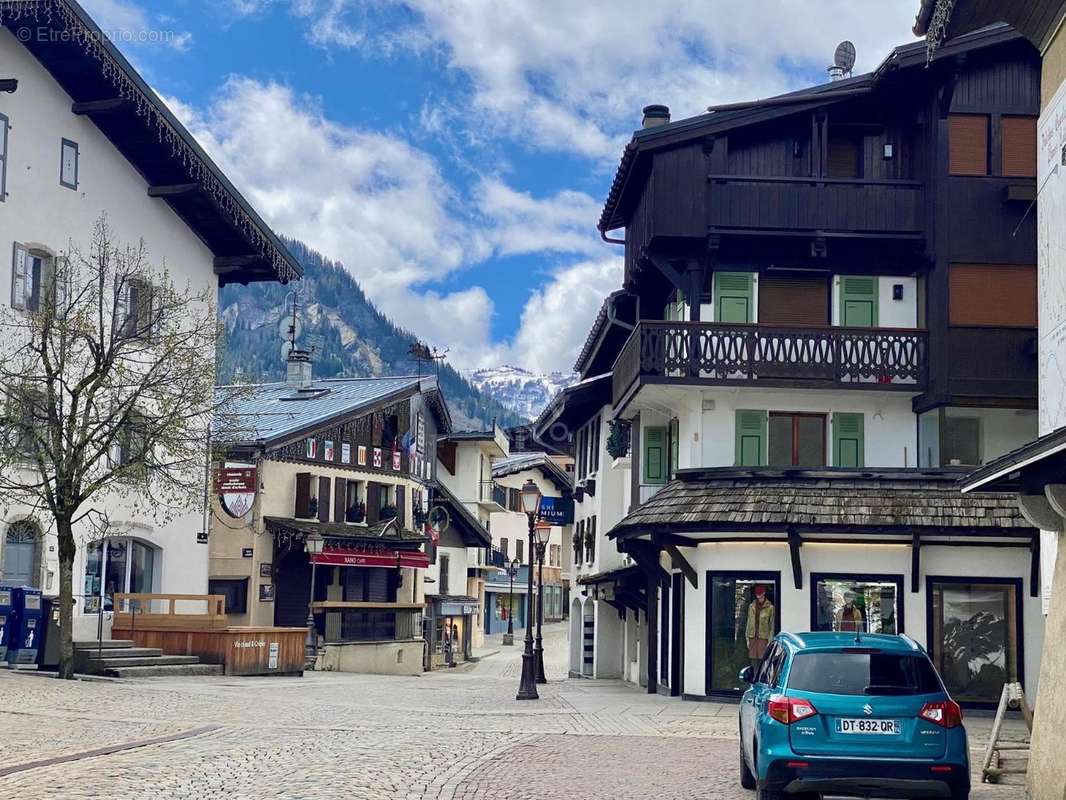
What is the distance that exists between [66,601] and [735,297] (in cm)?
1367

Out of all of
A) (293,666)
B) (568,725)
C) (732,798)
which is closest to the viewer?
(732,798)

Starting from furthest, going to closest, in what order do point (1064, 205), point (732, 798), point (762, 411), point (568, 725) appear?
point (762, 411) < point (568, 725) < point (1064, 205) < point (732, 798)

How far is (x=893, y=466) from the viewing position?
97.1ft

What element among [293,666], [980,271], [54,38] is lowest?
[293,666]

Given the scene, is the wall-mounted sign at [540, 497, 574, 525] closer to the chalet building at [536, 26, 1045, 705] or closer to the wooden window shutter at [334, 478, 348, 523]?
the chalet building at [536, 26, 1045, 705]

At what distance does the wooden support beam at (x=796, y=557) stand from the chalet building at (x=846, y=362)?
0.04 metres

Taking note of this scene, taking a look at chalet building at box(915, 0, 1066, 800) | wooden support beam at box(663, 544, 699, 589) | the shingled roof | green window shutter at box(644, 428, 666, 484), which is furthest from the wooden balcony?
chalet building at box(915, 0, 1066, 800)

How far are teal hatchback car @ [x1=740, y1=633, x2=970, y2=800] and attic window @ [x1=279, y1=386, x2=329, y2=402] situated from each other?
46208mm

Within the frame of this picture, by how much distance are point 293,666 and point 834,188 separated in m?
14.9

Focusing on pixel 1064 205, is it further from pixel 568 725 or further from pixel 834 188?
pixel 834 188

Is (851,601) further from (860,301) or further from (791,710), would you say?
(791,710)

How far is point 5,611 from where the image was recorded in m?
27.9

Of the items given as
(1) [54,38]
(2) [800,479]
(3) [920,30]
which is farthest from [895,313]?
(1) [54,38]

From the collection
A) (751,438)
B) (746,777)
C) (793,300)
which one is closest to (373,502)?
(751,438)
